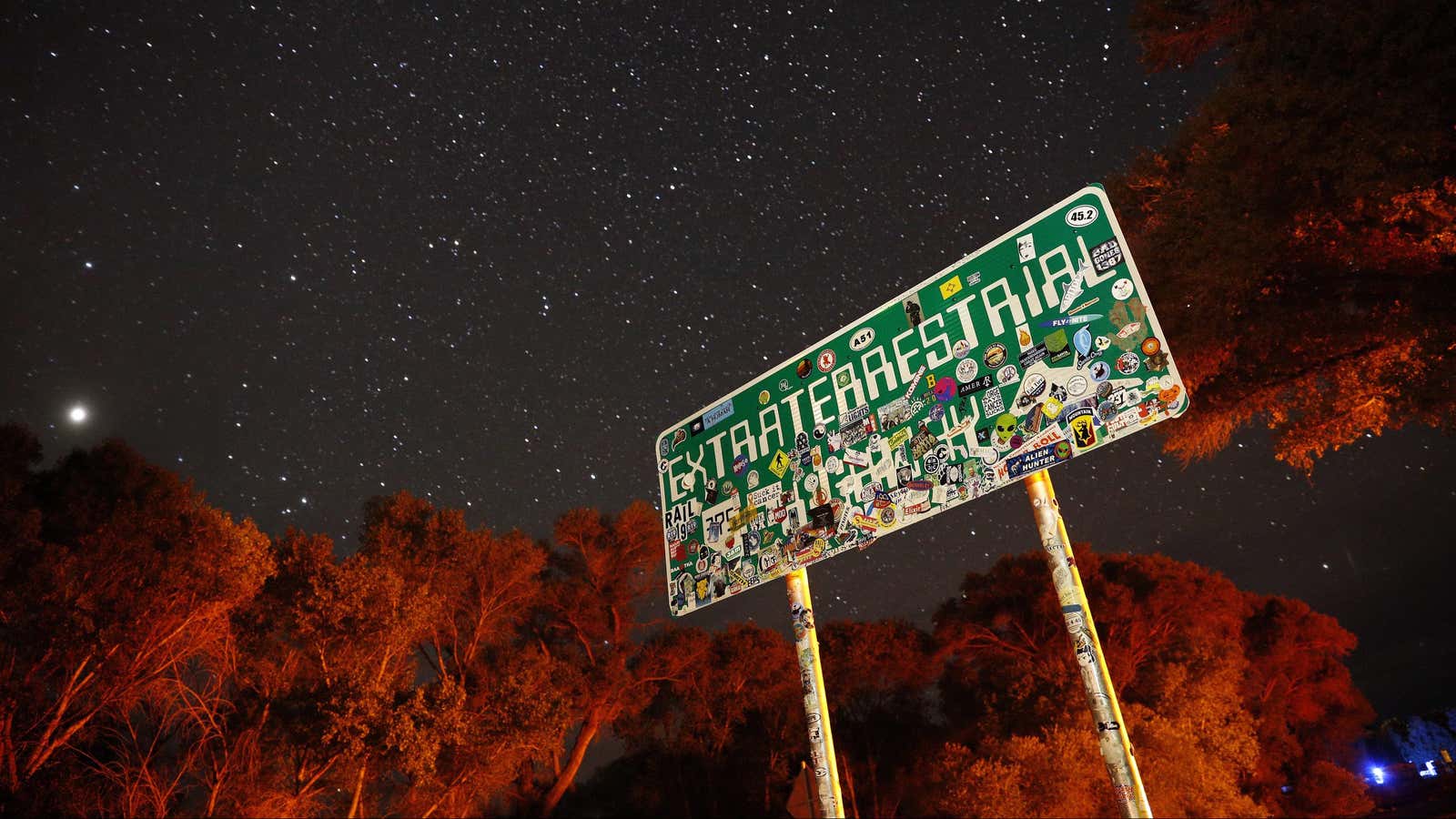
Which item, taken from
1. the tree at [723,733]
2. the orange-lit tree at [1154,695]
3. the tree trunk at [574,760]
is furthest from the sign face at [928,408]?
the tree at [723,733]

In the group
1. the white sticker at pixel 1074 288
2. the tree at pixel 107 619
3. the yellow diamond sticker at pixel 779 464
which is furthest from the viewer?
the tree at pixel 107 619

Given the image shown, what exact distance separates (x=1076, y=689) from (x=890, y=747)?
31.5 feet

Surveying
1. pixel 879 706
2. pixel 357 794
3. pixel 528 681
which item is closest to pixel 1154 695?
pixel 879 706

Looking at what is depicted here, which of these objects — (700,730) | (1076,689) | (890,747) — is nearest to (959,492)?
(1076,689)

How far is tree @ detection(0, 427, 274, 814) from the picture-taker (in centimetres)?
1221

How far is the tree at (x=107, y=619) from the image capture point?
481 inches

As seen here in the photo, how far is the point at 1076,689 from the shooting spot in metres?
20.8

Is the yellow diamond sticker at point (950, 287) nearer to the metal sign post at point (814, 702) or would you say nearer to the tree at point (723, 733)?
the metal sign post at point (814, 702)

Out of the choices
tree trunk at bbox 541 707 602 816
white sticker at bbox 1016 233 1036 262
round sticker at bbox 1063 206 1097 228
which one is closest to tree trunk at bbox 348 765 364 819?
tree trunk at bbox 541 707 602 816

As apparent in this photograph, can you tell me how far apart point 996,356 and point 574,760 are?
20.9m

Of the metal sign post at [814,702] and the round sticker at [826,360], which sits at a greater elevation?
the round sticker at [826,360]

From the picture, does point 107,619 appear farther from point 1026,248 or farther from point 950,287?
point 1026,248

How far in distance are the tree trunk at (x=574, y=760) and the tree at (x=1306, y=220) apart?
17.8 metres

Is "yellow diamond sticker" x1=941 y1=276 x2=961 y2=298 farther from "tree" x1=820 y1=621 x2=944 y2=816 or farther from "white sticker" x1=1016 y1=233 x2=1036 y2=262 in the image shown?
"tree" x1=820 y1=621 x2=944 y2=816
